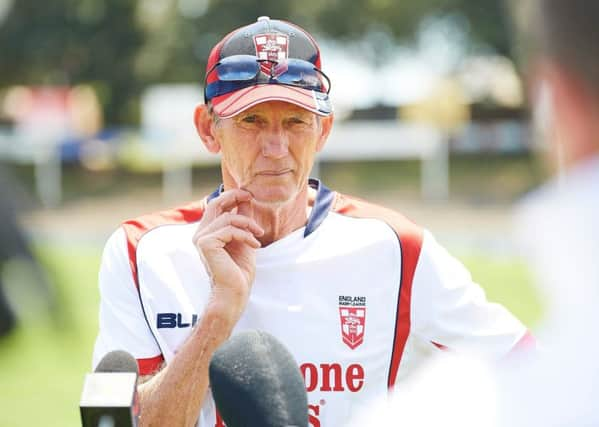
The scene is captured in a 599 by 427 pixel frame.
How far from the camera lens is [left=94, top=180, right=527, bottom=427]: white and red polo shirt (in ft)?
8.87

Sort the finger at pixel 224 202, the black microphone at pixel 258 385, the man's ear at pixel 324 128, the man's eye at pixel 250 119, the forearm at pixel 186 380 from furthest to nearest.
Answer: the man's ear at pixel 324 128 → the man's eye at pixel 250 119 → the finger at pixel 224 202 → the forearm at pixel 186 380 → the black microphone at pixel 258 385

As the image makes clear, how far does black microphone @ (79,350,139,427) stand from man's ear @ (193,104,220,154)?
4.77 feet

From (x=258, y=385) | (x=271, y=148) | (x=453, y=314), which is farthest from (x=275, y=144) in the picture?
(x=258, y=385)

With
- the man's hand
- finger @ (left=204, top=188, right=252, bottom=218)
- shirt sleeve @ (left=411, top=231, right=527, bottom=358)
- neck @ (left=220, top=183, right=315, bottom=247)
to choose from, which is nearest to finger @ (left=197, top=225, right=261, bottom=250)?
the man's hand

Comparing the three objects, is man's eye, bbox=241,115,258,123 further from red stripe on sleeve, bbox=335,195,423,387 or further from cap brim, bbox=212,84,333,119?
red stripe on sleeve, bbox=335,195,423,387

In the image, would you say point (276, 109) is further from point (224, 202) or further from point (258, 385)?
point (258, 385)

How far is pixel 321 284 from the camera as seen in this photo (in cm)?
281

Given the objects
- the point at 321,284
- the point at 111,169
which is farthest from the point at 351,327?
the point at 111,169

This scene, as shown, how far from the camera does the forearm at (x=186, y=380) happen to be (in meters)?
2.50

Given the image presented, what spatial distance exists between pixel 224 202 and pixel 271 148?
216 millimetres

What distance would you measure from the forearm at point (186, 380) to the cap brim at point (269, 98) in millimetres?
595

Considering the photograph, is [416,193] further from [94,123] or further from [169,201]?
[94,123]

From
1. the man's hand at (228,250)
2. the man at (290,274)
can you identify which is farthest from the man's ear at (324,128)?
the man's hand at (228,250)

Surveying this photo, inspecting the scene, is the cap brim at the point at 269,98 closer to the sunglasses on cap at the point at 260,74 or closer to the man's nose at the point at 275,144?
the sunglasses on cap at the point at 260,74
